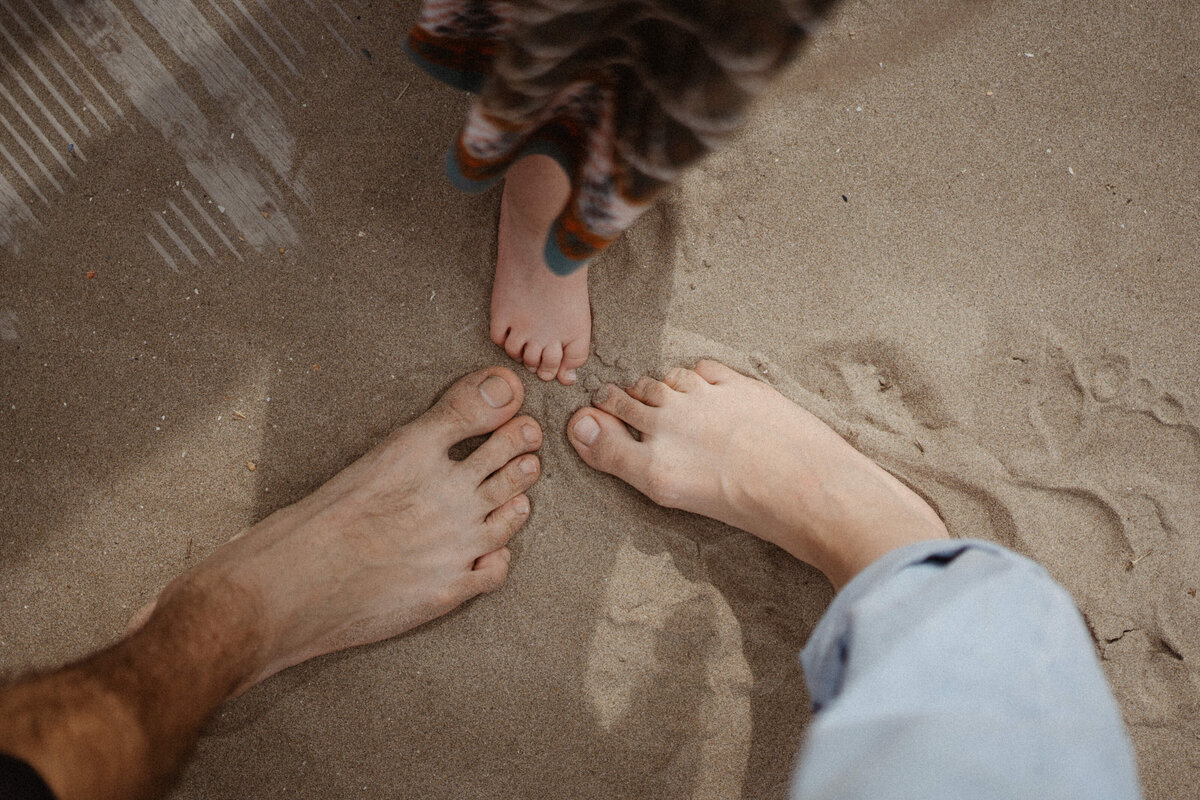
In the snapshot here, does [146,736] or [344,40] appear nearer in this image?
[146,736]

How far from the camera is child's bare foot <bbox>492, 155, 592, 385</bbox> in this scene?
125 cm

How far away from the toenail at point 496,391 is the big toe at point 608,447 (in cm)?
14

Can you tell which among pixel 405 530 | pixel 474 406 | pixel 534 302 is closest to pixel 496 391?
pixel 474 406

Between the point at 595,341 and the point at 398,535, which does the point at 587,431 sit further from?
the point at 398,535

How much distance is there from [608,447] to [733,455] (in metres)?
0.25

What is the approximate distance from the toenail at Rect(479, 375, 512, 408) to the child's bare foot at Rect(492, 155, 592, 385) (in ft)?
0.20

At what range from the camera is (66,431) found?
1.31 m

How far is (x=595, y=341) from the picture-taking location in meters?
1.38

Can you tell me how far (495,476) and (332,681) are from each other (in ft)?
1.63

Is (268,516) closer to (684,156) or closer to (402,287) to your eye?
(402,287)

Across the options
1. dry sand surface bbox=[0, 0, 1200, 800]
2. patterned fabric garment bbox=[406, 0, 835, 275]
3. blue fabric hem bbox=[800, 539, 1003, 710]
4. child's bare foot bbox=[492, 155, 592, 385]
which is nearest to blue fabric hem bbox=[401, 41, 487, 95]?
patterned fabric garment bbox=[406, 0, 835, 275]

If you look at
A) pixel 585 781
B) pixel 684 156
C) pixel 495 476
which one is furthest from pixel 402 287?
pixel 585 781

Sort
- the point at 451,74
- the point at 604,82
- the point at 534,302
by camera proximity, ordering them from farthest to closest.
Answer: the point at 534,302 < the point at 451,74 < the point at 604,82

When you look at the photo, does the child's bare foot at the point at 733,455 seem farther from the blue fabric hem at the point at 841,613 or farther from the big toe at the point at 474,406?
the blue fabric hem at the point at 841,613
